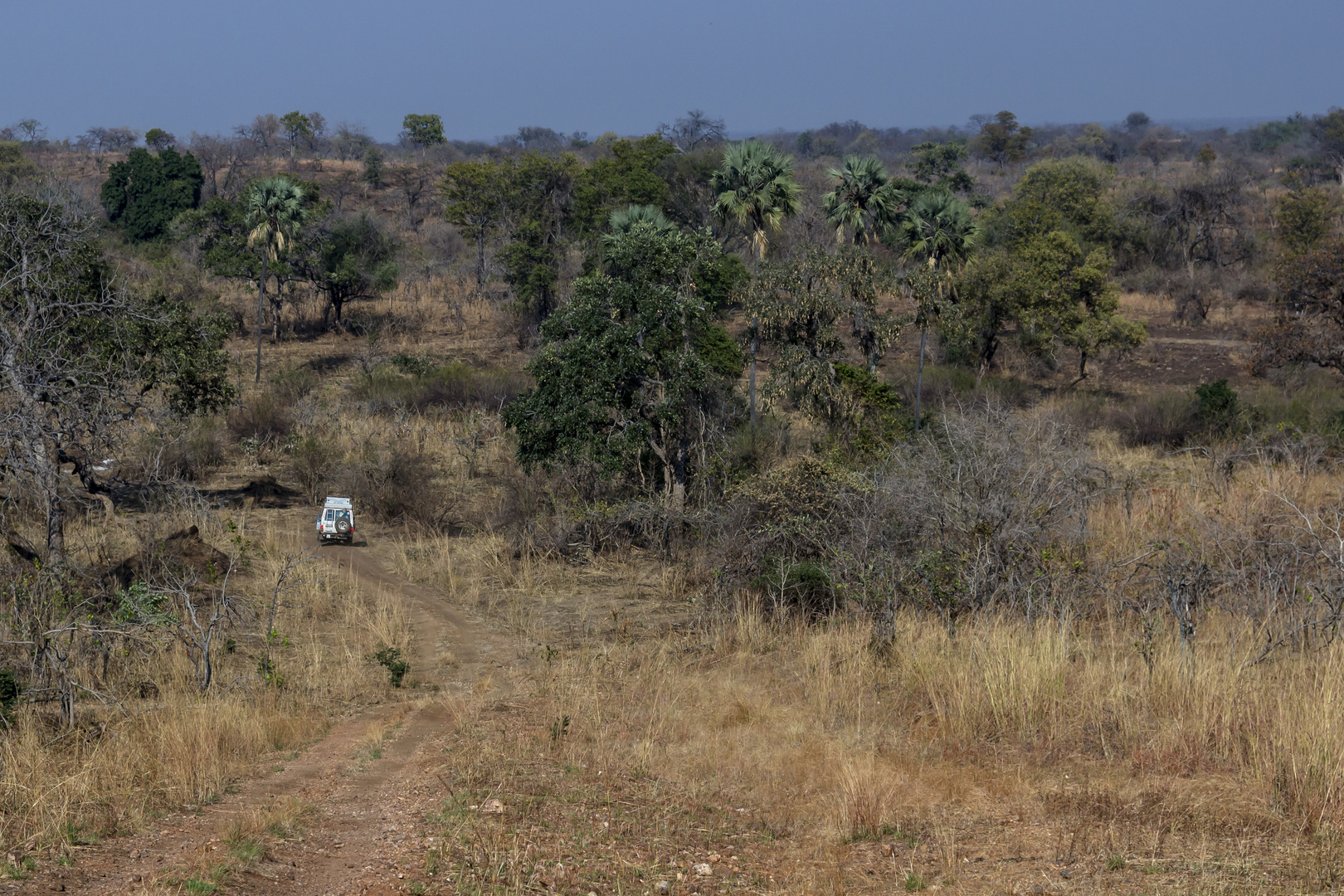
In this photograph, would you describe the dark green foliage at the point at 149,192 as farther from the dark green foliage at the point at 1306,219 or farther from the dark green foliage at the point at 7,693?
the dark green foliage at the point at 1306,219

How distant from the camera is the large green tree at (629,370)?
58.3 feet

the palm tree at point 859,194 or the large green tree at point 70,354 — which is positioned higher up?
the palm tree at point 859,194

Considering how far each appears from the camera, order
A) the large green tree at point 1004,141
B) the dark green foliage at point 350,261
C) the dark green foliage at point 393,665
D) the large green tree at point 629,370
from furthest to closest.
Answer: the large green tree at point 1004,141 → the dark green foliage at point 350,261 → the large green tree at point 629,370 → the dark green foliage at point 393,665

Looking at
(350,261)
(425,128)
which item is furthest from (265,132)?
(350,261)

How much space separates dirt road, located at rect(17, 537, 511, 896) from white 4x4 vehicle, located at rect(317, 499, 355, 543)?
915 cm

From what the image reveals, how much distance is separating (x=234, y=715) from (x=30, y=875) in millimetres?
3187

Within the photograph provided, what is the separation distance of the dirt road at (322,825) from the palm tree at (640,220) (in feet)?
34.8

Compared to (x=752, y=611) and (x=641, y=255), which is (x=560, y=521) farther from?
(x=752, y=611)

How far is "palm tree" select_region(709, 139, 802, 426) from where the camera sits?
78.1 ft

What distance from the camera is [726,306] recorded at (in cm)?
3875

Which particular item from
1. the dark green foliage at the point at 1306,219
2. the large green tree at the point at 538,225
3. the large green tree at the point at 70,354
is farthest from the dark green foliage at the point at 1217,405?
the dark green foliage at the point at 1306,219

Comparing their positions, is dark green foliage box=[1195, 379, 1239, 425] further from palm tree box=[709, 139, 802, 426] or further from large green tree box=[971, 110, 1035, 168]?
large green tree box=[971, 110, 1035, 168]

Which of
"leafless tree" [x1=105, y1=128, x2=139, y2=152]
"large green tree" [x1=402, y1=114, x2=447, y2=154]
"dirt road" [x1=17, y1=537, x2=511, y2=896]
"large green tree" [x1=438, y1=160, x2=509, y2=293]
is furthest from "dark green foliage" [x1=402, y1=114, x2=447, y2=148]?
"dirt road" [x1=17, y1=537, x2=511, y2=896]

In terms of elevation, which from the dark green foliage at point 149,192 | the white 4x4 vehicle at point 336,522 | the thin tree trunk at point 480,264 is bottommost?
the white 4x4 vehicle at point 336,522
